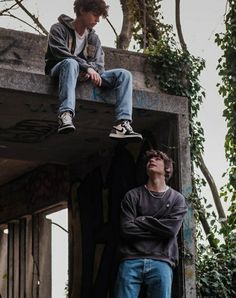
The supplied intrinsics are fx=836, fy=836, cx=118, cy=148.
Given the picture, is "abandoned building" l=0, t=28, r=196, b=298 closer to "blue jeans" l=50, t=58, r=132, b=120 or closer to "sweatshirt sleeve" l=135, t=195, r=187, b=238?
"blue jeans" l=50, t=58, r=132, b=120

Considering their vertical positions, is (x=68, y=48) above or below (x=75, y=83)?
above

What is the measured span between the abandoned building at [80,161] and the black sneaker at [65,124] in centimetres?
68

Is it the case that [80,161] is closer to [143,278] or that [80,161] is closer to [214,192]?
[143,278]

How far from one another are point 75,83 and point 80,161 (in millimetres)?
3447

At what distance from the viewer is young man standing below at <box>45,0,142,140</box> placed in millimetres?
7945

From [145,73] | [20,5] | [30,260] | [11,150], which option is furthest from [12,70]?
[20,5]

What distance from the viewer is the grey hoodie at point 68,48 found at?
27.0 feet

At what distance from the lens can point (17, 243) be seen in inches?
555

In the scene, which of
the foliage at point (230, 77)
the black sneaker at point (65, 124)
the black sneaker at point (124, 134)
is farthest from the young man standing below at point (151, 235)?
the foliage at point (230, 77)

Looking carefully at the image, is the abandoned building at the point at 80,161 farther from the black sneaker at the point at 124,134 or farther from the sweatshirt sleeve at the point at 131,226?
the sweatshirt sleeve at the point at 131,226

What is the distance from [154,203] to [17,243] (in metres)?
6.37

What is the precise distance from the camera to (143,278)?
25.8 feet

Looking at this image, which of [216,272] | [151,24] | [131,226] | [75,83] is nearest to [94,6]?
[75,83]

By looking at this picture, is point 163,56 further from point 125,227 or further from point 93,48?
point 125,227
